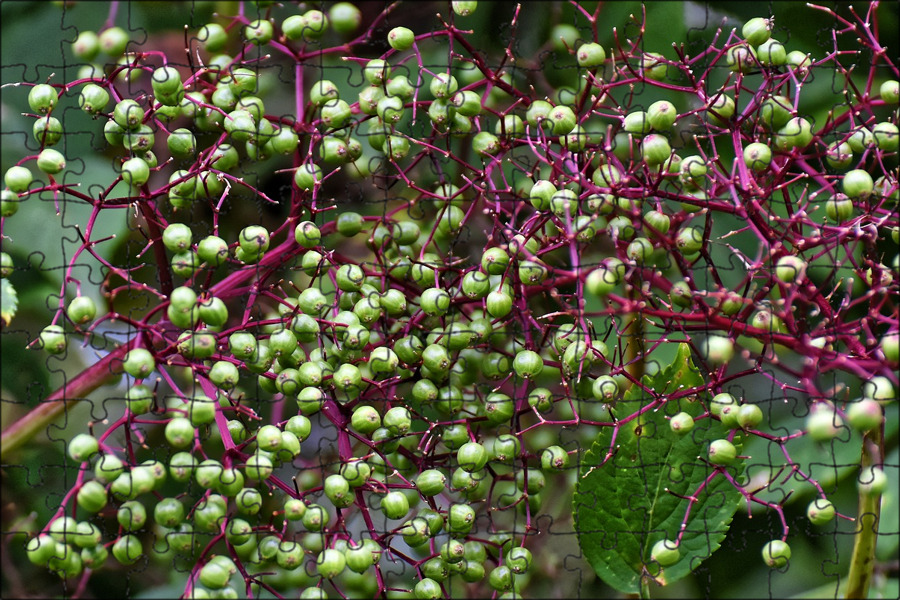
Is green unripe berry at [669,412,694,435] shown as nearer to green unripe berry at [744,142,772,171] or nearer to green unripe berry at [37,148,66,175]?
green unripe berry at [744,142,772,171]

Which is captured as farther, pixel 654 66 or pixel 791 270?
pixel 654 66

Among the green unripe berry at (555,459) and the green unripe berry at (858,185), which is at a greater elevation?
the green unripe berry at (858,185)

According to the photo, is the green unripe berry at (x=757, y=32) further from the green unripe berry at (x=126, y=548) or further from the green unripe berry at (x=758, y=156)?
the green unripe berry at (x=126, y=548)

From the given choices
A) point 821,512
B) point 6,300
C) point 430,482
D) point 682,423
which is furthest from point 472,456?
point 6,300

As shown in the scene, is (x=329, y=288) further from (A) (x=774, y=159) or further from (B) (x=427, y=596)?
(A) (x=774, y=159)

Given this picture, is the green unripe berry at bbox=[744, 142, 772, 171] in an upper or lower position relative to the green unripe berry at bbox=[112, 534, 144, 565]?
upper

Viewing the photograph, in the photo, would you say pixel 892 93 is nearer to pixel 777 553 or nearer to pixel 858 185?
pixel 858 185
